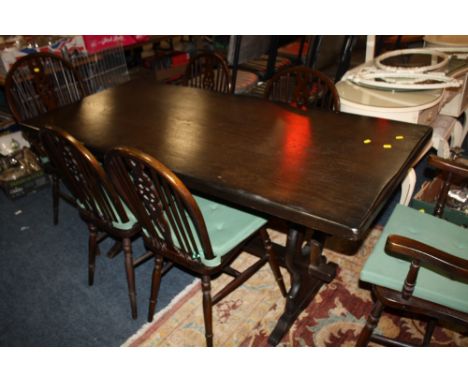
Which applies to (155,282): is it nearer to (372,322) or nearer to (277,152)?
(277,152)

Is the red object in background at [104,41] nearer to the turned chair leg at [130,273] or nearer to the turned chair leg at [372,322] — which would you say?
the turned chair leg at [130,273]

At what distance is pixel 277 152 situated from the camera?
1336 millimetres

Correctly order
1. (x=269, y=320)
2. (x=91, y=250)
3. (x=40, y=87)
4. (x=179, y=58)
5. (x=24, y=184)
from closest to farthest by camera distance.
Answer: (x=269, y=320) < (x=91, y=250) < (x=40, y=87) < (x=24, y=184) < (x=179, y=58)

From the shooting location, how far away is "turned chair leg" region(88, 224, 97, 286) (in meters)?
1.71

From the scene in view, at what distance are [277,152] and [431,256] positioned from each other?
61 cm

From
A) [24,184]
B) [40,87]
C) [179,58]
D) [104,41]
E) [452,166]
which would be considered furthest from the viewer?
[179,58]

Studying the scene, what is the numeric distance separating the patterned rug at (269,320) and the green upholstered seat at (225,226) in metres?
0.48

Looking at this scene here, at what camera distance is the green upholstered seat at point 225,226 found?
131 centimetres

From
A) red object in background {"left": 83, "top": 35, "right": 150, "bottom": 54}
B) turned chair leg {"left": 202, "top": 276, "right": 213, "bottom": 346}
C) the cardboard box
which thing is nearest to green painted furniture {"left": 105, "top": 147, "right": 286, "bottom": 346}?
turned chair leg {"left": 202, "top": 276, "right": 213, "bottom": 346}

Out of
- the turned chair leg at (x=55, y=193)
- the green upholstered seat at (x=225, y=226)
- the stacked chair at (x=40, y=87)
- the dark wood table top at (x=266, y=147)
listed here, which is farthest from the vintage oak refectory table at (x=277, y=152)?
the turned chair leg at (x=55, y=193)

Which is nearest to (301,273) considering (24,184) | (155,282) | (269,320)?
(269,320)
